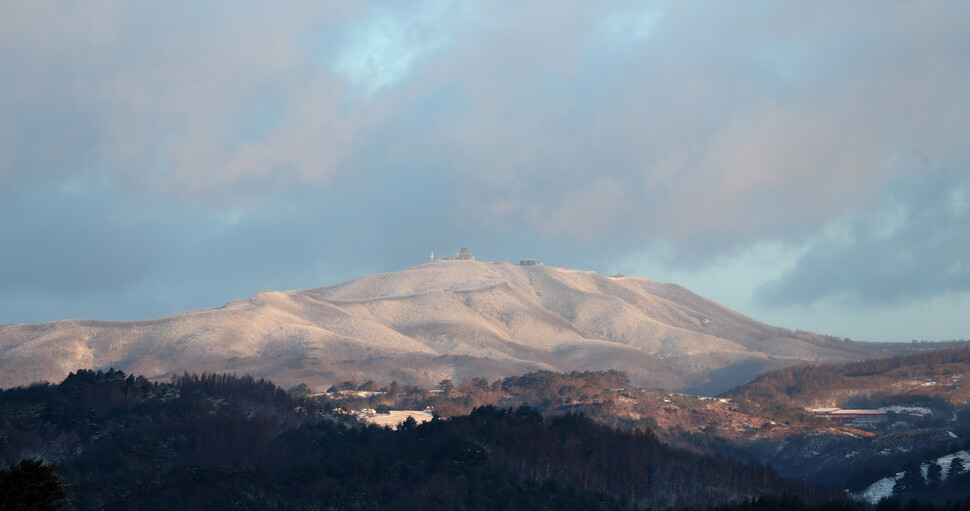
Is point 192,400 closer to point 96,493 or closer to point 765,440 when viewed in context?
point 96,493

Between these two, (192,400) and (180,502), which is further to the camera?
(192,400)

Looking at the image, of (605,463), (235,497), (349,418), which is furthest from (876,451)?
(235,497)

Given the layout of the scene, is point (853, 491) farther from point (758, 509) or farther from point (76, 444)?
point (76, 444)

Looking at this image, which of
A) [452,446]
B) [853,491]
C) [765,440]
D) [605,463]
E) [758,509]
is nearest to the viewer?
[758,509]

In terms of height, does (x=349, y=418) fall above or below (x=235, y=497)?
above

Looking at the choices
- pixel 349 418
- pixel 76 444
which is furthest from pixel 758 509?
pixel 349 418

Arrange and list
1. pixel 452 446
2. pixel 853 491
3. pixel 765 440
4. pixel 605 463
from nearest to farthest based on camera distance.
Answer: pixel 452 446, pixel 605 463, pixel 853 491, pixel 765 440
